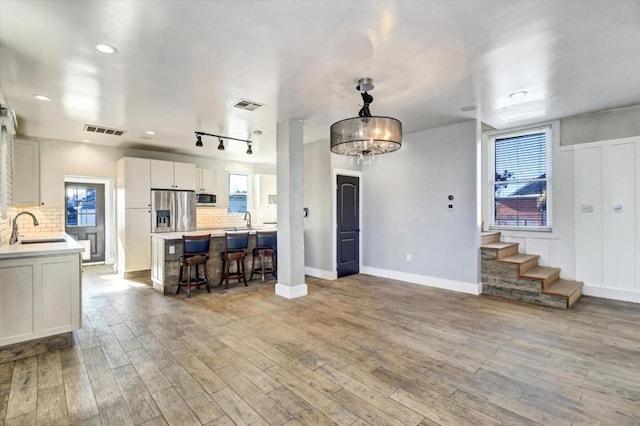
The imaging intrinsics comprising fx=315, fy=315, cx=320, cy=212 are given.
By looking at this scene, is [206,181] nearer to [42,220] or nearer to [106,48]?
[42,220]

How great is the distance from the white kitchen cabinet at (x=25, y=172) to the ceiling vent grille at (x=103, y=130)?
73 centimetres

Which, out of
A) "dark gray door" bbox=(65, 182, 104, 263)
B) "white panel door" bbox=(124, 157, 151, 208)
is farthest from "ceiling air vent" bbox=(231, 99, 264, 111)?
"dark gray door" bbox=(65, 182, 104, 263)

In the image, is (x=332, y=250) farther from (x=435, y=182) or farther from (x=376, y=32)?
(x=376, y=32)

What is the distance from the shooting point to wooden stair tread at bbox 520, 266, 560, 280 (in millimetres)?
4508

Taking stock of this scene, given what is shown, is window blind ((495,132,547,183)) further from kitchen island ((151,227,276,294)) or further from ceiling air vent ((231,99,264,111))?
kitchen island ((151,227,276,294))

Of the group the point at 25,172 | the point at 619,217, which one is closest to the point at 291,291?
the point at 25,172

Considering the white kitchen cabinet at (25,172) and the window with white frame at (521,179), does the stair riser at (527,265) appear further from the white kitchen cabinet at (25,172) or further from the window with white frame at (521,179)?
the white kitchen cabinet at (25,172)

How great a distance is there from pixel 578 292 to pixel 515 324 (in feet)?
5.93

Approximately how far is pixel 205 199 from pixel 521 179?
653 cm

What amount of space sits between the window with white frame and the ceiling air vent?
4.36 metres

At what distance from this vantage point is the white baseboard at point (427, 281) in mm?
5000

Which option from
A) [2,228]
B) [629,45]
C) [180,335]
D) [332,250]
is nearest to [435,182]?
[332,250]

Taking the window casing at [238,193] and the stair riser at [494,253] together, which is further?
the window casing at [238,193]

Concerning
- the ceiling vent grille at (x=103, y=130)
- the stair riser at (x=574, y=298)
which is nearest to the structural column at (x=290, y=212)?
the ceiling vent grille at (x=103, y=130)
